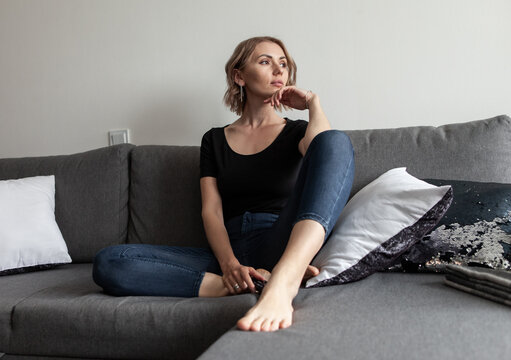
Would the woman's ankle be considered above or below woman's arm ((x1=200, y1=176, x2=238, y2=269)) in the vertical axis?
below

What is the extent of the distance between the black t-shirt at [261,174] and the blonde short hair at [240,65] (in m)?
0.16

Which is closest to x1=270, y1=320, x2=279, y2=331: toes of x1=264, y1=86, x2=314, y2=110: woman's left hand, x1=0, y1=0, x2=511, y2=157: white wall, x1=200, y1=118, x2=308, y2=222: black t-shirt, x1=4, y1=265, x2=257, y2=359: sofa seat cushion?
x1=4, y1=265, x2=257, y2=359: sofa seat cushion

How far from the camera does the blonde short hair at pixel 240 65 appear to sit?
1.80m

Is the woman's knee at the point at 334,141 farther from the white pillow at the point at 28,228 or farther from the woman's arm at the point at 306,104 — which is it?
the white pillow at the point at 28,228

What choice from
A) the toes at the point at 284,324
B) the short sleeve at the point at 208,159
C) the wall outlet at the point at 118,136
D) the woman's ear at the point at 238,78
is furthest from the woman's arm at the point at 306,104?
the wall outlet at the point at 118,136

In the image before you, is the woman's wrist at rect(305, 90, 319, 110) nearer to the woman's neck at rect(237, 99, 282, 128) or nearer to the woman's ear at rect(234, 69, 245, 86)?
the woman's neck at rect(237, 99, 282, 128)

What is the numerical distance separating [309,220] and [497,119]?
84 cm

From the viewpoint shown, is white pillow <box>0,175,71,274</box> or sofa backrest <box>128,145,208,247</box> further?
sofa backrest <box>128,145,208,247</box>

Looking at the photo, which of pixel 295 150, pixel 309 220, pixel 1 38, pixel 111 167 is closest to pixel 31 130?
pixel 1 38

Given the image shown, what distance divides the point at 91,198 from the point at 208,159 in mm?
543

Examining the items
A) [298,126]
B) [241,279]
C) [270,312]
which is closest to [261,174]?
[298,126]

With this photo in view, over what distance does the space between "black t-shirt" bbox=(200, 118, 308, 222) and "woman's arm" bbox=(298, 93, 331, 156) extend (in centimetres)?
6

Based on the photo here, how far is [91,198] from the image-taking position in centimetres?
196

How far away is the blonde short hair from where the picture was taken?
1.80m
